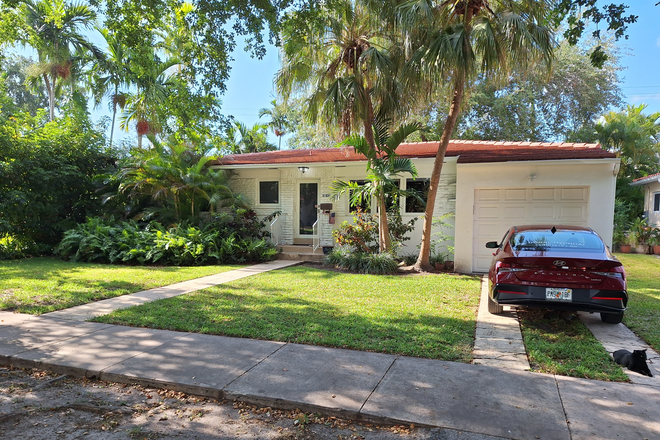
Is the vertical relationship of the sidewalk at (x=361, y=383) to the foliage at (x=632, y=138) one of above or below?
below

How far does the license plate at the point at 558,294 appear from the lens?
5.32 m

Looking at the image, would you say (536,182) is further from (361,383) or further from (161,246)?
(161,246)

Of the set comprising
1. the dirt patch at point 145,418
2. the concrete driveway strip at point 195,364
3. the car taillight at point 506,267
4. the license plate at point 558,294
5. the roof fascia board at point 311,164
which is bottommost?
the dirt patch at point 145,418

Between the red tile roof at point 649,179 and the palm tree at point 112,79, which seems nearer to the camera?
the palm tree at point 112,79

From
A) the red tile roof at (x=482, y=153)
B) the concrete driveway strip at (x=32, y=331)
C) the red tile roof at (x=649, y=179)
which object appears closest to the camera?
the concrete driveway strip at (x=32, y=331)

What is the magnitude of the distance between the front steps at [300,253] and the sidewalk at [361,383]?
24.8 ft

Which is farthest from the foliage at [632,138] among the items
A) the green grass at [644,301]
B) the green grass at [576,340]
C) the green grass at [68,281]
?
the green grass at [68,281]

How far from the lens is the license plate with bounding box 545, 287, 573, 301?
5.32 m

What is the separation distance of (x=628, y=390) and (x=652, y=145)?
78.5ft

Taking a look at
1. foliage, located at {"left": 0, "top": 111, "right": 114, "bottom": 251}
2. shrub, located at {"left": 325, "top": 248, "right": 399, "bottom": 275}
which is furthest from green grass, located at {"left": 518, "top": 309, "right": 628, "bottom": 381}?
foliage, located at {"left": 0, "top": 111, "right": 114, "bottom": 251}

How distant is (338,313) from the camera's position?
6320 mm

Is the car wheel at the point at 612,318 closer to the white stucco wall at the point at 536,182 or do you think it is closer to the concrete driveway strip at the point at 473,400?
the concrete driveway strip at the point at 473,400

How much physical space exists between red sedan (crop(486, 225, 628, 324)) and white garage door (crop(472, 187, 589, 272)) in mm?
4426

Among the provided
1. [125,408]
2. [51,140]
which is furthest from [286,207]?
[125,408]
